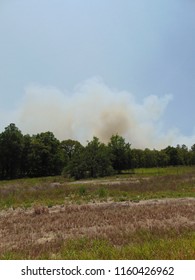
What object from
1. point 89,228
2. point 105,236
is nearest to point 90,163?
point 89,228

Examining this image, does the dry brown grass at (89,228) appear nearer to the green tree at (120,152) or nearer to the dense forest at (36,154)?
the dense forest at (36,154)

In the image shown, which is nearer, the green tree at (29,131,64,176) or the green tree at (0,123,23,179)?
the green tree at (0,123,23,179)

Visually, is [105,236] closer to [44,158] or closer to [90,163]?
[90,163]

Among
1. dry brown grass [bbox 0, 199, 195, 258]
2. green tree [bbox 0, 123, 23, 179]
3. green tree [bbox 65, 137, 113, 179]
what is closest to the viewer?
dry brown grass [bbox 0, 199, 195, 258]

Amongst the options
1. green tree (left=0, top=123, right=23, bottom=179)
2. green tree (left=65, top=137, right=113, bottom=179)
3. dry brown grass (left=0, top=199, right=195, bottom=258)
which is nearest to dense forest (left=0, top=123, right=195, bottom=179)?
green tree (left=0, top=123, right=23, bottom=179)

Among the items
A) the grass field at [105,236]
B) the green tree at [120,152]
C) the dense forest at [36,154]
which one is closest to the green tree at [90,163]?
the dense forest at [36,154]

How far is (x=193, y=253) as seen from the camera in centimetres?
621

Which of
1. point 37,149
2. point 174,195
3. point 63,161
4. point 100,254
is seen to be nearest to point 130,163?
point 63,161

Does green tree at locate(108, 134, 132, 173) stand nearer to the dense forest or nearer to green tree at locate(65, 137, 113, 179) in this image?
the dense forest

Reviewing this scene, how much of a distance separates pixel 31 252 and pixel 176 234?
3972 mm

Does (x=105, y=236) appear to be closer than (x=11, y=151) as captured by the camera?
Yes

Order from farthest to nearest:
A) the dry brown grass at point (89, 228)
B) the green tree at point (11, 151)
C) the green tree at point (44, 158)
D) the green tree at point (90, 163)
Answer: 1. the green tree at point (44, 158)
2. the green tree at point (11, 151)
3. the green tree at point (90, 163)
4. the dry brown grass at point (89, 228)

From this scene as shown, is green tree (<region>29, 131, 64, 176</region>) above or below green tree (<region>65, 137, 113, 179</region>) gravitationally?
above
